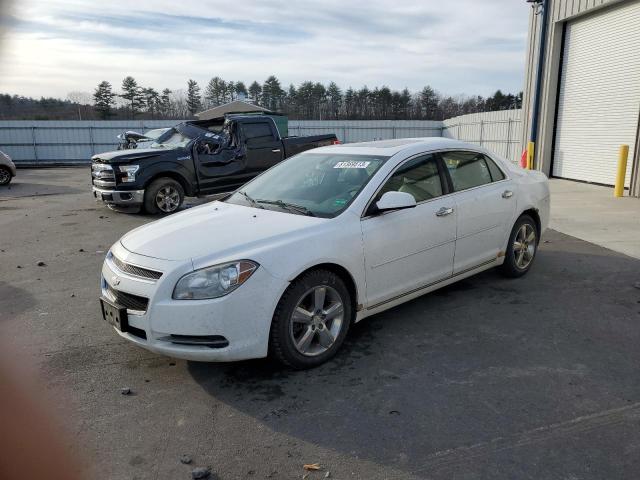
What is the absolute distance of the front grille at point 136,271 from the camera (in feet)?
11.0

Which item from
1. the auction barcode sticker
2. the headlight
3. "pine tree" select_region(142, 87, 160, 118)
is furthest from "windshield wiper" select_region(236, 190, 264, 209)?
"pine tree" select_region(142, 87, 160, 118)

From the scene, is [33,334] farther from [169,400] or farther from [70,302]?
[169,400]

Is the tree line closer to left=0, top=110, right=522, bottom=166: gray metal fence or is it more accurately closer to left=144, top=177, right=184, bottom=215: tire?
left=0, top=110, right=522, bottom=166: gray metal fence

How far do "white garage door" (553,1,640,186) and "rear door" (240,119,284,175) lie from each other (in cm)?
863

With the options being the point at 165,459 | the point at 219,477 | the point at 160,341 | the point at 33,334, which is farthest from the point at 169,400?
the point at 33,334

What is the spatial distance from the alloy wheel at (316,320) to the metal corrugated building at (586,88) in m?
10.6

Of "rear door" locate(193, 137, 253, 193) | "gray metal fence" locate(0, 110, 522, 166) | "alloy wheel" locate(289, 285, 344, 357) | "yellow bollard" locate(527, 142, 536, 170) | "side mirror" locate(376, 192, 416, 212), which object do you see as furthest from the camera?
"gray metal fence" locate(0, 110, 522, 166)

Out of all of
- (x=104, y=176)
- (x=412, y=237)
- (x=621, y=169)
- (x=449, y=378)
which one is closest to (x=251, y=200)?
(x=412, y=237)

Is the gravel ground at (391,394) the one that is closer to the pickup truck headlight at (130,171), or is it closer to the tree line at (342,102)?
the pickup truck headlight at (130,171)

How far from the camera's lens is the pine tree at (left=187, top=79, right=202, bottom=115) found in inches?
1806

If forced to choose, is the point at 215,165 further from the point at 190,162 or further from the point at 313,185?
the point at 313,185

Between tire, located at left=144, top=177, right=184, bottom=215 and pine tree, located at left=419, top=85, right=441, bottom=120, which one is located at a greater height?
pine tree, located at left=419, top=85, right=441, bottom=120

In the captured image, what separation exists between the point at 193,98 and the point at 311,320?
2020 inches

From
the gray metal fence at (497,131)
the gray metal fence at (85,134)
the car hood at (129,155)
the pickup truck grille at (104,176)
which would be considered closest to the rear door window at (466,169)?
the car hood at (129,155)
